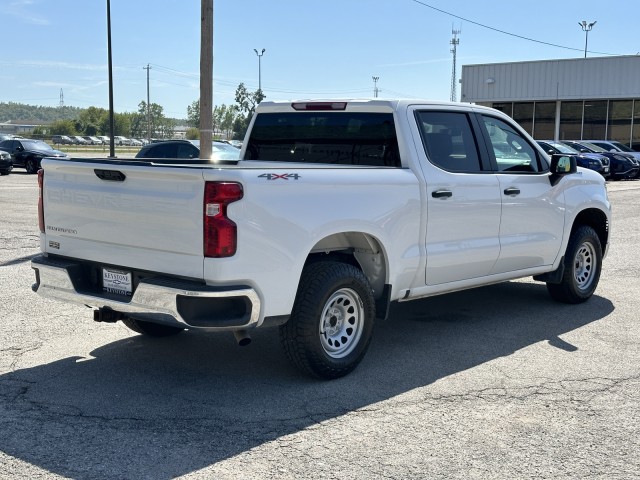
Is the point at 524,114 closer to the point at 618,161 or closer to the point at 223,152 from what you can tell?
the point at 618,161

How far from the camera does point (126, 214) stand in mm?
5145

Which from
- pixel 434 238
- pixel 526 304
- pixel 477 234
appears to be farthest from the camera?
pixel 526 304

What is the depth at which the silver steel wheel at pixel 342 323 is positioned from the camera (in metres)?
5.55

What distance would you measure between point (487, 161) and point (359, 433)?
3.19 metres

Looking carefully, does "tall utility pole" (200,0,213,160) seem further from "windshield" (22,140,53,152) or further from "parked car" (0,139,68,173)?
"windshield" (22,140,53,152)

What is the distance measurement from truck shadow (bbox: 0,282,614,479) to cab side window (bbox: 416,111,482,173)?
148cm

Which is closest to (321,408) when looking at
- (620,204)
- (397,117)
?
(397,117)

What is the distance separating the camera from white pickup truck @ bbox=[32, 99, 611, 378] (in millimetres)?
4852

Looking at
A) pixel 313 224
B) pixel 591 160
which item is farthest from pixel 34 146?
pixel 313 224

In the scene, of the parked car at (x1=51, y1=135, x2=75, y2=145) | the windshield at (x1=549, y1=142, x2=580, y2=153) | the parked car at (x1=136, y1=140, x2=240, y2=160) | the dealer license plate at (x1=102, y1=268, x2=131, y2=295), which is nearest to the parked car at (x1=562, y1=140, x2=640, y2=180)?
the windshield at (x1=549, y1=142, x2=580, y2=153)

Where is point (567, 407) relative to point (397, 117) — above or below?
below

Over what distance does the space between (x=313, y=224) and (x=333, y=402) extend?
1159 mm

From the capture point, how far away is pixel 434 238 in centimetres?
627

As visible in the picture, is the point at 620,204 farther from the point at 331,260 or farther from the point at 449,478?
the point at 449,478
